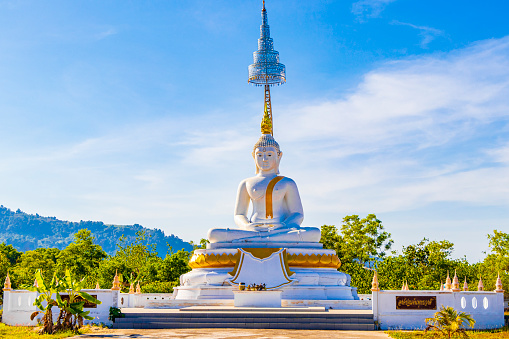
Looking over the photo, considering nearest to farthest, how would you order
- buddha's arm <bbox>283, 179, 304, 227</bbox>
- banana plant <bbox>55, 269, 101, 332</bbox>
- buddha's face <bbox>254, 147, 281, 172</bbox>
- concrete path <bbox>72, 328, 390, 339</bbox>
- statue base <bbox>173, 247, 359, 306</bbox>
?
concrete path <bbox>72, 328, 390, 339</bbox> → banana plant <bbox>55, 269, 101, 332</bbox> → statue base <bbox>173, 247, 359, 306</bbox> → buddha's arm <bbox>283, 179, 304, 227</bbox> → buddha's face <bbox>254, 147, 281, 172</bbox>

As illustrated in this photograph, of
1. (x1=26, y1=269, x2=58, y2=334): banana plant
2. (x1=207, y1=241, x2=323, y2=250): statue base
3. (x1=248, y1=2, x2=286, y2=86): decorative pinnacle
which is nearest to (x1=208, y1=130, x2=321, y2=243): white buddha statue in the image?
(x1=207, y1=241, x2=323, y2=250): statue base

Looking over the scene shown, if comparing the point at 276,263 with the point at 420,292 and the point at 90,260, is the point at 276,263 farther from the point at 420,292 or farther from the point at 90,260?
the point at 90,260

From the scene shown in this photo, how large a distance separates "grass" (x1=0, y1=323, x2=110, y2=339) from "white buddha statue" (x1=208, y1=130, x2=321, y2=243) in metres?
8.83

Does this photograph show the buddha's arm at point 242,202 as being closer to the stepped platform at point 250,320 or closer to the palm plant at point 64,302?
the stepped platform at point 250,320

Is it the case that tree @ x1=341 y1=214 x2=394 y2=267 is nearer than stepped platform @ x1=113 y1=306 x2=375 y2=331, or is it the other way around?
stepped platform @ x1=113 y1=306 x2=375 y2=331

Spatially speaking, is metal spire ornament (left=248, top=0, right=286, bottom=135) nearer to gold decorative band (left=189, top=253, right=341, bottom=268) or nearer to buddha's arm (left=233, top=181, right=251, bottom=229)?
buddha's arm (left=233, top=181, right=251, bottom=229)

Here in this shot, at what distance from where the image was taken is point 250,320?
18.3 metres

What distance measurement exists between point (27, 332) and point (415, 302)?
34.5 ft

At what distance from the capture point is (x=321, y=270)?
2484 centimetres

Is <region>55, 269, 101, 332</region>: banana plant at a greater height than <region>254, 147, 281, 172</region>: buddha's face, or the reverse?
<region>254, 147, 281, 172</region>: buddha's face

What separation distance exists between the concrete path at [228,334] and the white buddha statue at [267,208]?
332 inches

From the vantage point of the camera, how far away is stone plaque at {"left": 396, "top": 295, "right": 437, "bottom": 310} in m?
18.3

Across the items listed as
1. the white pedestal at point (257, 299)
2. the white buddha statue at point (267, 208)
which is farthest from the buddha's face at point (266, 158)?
the white pedestal at point (257, 299)

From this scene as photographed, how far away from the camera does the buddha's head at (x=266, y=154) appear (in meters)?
28.6
